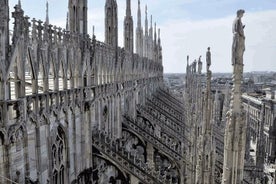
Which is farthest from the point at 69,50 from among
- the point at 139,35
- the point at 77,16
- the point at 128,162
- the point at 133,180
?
the point at 139,35

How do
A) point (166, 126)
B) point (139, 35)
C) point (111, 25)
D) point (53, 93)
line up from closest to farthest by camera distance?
point (53, 93) < point (111, 25) < point (166, 126) < point (139, 35)

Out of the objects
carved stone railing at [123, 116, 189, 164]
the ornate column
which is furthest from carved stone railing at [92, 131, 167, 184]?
the ornate column

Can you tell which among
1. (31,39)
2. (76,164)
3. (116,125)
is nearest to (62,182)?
(76,164)

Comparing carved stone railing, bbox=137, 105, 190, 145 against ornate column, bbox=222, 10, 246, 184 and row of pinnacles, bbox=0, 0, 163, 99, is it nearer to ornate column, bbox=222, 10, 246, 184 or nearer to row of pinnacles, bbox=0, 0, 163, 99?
row of pinnacles, bbox=0, 0, 163, 99

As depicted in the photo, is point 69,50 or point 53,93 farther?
point 69,50

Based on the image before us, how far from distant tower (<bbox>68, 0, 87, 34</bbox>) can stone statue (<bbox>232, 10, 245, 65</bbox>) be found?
8.79 metres

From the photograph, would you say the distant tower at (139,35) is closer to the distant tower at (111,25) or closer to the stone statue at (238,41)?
the distant tower at (111,25)

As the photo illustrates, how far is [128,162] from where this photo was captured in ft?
48.5

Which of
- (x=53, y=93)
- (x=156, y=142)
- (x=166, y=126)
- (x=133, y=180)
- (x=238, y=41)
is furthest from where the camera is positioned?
(x=166, y=126)

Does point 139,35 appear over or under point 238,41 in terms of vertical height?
over

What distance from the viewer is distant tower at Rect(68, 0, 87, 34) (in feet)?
50.7

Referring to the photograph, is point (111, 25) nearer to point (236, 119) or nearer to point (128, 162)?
point (128, 162)

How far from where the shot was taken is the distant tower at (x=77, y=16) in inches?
608

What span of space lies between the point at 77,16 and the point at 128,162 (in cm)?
759
